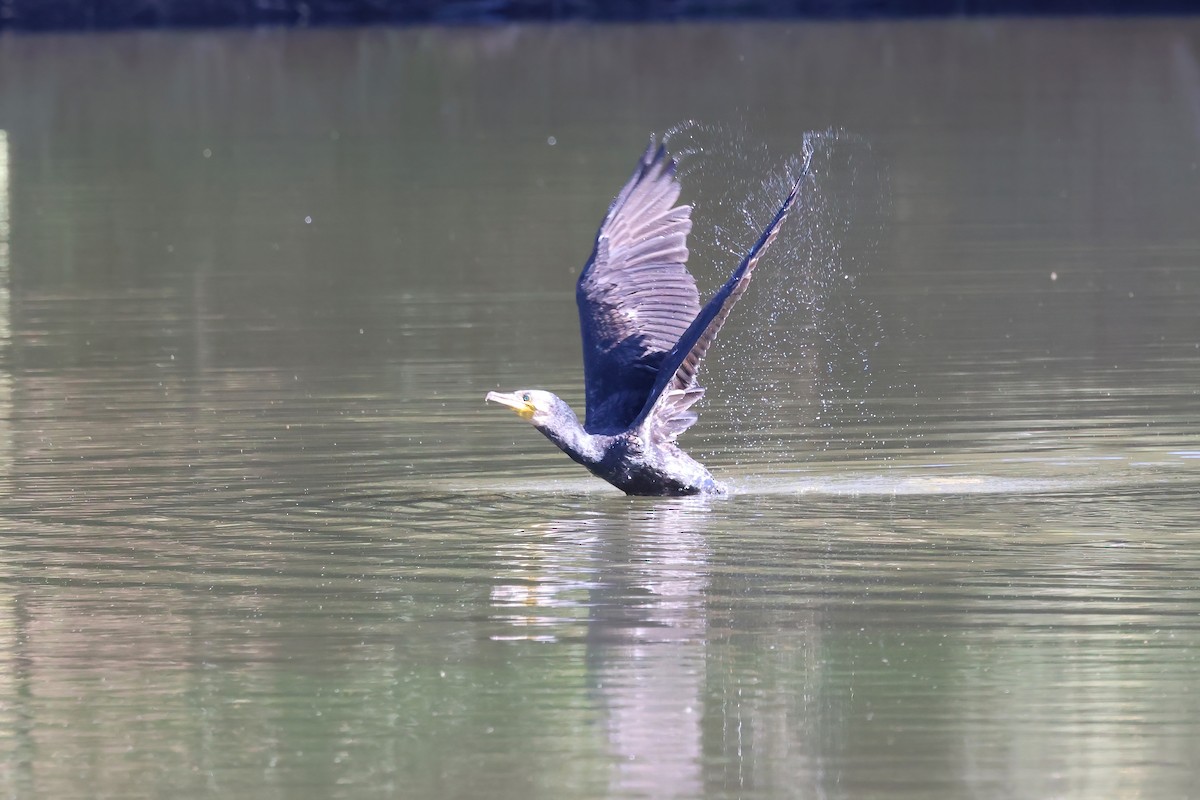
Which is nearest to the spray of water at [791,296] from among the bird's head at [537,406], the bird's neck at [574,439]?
the bird's neck at [574,439]

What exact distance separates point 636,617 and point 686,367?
262cm

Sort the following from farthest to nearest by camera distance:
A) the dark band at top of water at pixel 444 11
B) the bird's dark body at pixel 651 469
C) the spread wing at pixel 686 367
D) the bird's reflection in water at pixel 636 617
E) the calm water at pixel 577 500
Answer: the dark band at top of water at pixel 444 11 → the bird's dark body at pixel 651 469 → the spread wing at pixel 686 367 → the calm water at pixel 577 500 → the bird's reflection in water at pixel 636 617

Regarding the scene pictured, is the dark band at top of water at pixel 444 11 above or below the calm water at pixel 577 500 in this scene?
above

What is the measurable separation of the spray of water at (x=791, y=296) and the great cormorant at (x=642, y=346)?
0.59 m

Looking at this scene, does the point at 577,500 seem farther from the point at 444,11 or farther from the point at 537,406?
the point at 444,11

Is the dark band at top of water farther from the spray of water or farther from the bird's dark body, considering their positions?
the bird's dark body

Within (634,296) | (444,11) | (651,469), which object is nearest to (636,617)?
(651,469)

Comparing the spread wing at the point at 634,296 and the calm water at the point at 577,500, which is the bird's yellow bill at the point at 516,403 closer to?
the calm water at the point at 577,500

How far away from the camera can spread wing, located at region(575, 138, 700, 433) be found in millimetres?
11109

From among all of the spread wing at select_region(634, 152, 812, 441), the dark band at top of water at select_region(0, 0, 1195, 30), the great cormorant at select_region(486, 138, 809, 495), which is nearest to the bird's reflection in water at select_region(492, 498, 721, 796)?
the great cormorant at select_region(486, 138, 809, 495)

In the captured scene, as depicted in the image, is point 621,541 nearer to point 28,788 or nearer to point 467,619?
point 467,619

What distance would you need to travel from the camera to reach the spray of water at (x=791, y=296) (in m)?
12.1

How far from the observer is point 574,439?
10.4 metres

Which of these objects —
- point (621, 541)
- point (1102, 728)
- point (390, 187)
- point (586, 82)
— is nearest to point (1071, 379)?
point (621, 541)
